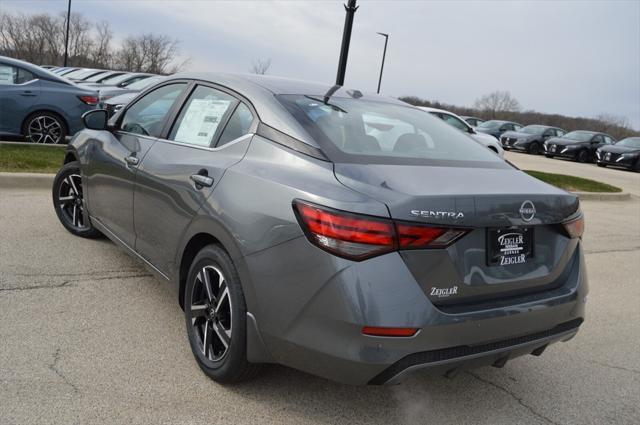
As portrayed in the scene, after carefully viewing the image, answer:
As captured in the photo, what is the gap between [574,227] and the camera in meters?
2.92

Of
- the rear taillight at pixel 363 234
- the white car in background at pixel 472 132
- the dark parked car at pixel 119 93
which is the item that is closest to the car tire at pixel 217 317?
the rear taillight at pixel 363 234

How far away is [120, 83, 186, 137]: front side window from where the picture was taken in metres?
3.87

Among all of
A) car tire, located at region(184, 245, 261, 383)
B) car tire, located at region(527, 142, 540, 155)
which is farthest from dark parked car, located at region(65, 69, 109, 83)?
car tire, located at region(527, 142, 540, 155)

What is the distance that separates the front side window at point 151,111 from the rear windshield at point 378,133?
1.10m

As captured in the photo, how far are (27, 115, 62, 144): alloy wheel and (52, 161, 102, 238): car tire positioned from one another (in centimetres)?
485

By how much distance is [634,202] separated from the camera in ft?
42.8

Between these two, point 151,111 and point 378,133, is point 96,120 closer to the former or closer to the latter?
point 151,111

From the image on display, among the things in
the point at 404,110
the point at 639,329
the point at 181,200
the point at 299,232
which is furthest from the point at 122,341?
the point at 639,329

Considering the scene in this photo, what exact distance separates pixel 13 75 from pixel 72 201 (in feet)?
17.2

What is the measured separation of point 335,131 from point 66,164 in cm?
333

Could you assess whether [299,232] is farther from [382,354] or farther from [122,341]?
[122,341]

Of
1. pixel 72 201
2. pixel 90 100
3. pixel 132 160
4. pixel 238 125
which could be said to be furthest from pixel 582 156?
pixel 238 125

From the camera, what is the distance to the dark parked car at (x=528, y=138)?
28812mm

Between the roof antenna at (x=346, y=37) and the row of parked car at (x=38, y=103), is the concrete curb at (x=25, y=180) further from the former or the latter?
the roof antenna at (x=346, y=37)
